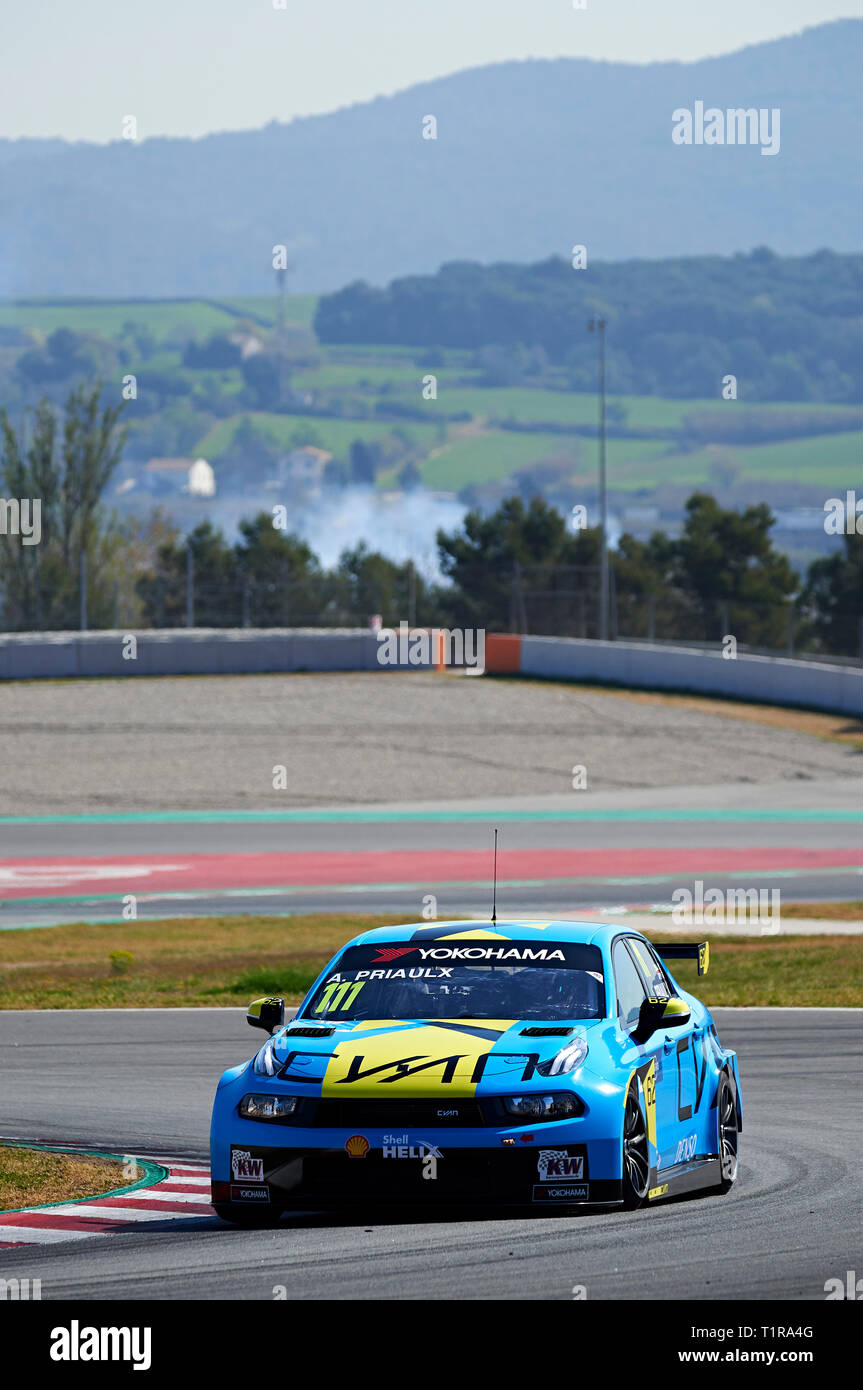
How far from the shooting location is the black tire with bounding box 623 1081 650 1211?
8633 millimetres

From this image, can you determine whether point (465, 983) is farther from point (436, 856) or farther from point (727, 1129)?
point (436, 856)

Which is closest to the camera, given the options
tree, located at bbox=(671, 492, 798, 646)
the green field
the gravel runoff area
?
the green field

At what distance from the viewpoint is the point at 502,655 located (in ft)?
190

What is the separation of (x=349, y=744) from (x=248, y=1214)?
3915 cm

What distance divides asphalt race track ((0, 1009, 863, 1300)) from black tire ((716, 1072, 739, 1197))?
4.1 inches

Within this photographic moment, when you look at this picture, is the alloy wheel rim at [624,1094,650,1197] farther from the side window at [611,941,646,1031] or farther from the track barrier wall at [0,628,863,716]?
the track barrier wall at [0,628,863,716]

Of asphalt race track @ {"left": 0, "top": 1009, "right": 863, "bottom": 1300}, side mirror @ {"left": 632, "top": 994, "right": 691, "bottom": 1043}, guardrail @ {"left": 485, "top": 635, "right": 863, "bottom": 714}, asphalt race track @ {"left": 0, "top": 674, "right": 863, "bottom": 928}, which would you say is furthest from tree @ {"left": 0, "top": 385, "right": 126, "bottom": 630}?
side mirror @ {"left": 632, "top": 994, "right": 691, "bottom": 1043}

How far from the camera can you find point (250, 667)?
182 feet

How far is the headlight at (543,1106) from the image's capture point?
838 cm

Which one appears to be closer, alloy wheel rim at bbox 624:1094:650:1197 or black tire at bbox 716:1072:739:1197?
alloy wheel rim at bbox 624:1094:650:1197

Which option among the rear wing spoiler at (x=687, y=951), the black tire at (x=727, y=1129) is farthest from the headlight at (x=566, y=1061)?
the rear wing spoiler at (x=687, y=951)

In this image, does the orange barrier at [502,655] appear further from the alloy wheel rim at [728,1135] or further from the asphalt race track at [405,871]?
the alloy wheel rim at [728,1135]

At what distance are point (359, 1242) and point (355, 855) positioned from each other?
82.9ft
